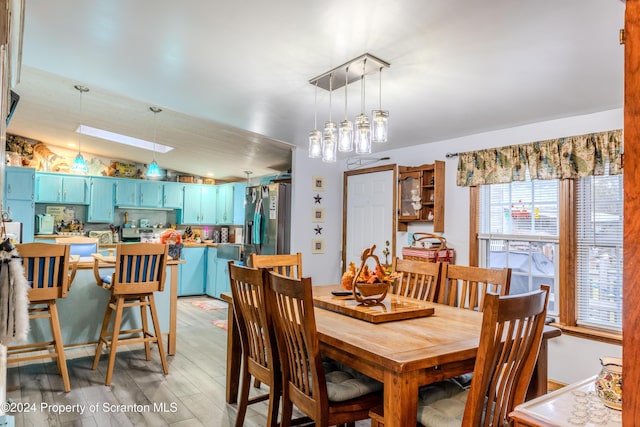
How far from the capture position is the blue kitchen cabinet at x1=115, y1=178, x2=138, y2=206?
6375 millimetres

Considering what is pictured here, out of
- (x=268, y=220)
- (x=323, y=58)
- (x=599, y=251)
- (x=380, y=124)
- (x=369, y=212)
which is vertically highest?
(x=323, y=58)

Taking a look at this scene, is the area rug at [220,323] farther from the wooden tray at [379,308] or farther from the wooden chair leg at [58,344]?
the wooden tray at [379,308]

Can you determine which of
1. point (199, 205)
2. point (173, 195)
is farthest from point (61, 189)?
point (199, 205)

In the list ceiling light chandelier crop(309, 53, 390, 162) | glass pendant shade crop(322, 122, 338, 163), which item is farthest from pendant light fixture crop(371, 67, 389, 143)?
glass pendant shade crop(322, 122, 338, 163)

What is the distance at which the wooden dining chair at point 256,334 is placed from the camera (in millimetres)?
1960

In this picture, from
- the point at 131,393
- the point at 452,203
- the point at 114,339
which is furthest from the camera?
the point at 452,203

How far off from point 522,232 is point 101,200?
596 cm

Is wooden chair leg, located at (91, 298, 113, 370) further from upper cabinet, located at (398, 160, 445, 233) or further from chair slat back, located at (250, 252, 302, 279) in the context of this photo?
upper cabinet, located at (398, 160, 445, 233)

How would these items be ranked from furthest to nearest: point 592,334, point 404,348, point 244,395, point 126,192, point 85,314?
point 126,192
point 85,314
point 592,334
point 244,395
point 404,348

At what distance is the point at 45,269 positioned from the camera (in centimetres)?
281

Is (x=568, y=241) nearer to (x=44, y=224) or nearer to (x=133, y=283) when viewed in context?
(x=133, y=283)

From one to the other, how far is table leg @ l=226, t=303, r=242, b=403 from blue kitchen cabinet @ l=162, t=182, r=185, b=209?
4542mm

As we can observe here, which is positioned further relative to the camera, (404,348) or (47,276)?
(47,276)

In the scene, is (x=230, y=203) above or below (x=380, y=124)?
below
